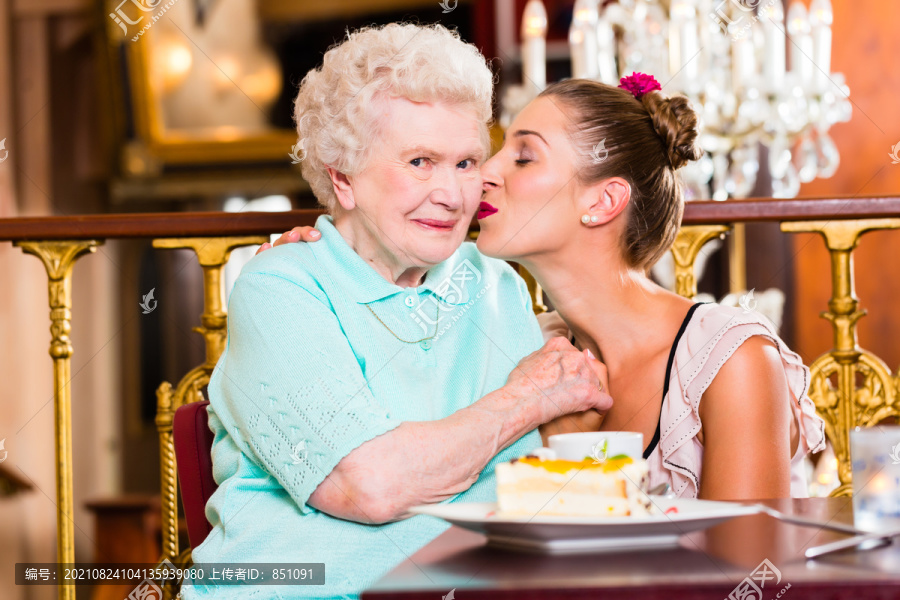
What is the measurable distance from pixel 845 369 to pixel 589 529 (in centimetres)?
119

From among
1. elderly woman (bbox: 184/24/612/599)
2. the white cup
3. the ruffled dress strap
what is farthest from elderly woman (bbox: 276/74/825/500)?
the white cup

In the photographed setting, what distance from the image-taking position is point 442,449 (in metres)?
1.43

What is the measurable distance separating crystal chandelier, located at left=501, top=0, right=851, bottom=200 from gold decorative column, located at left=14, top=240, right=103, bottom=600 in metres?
2.02

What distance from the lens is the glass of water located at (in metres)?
1.03

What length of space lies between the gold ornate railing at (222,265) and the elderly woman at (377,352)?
0.95 ft

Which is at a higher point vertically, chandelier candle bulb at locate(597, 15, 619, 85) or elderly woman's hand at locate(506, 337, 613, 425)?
chandelier candle bulb at locate(597, 15, 619, 85)

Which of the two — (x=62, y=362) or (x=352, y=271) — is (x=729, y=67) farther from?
(x=62, y=362)

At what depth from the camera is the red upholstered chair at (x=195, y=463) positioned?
1.64 metres

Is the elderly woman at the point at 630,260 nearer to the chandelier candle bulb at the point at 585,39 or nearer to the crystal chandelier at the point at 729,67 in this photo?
the crystal chandelier at the point at 729,67

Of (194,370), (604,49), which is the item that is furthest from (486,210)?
(604,49)

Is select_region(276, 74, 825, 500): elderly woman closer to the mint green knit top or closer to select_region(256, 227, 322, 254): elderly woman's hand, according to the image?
the mint green knit top

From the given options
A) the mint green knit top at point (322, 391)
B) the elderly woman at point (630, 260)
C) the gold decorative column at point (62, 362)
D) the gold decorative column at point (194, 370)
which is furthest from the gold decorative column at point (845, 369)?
the gold decorative column at point (62, 362)

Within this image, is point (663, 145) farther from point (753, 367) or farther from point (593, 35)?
point (593, 35)

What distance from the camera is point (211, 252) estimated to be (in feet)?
6.54
